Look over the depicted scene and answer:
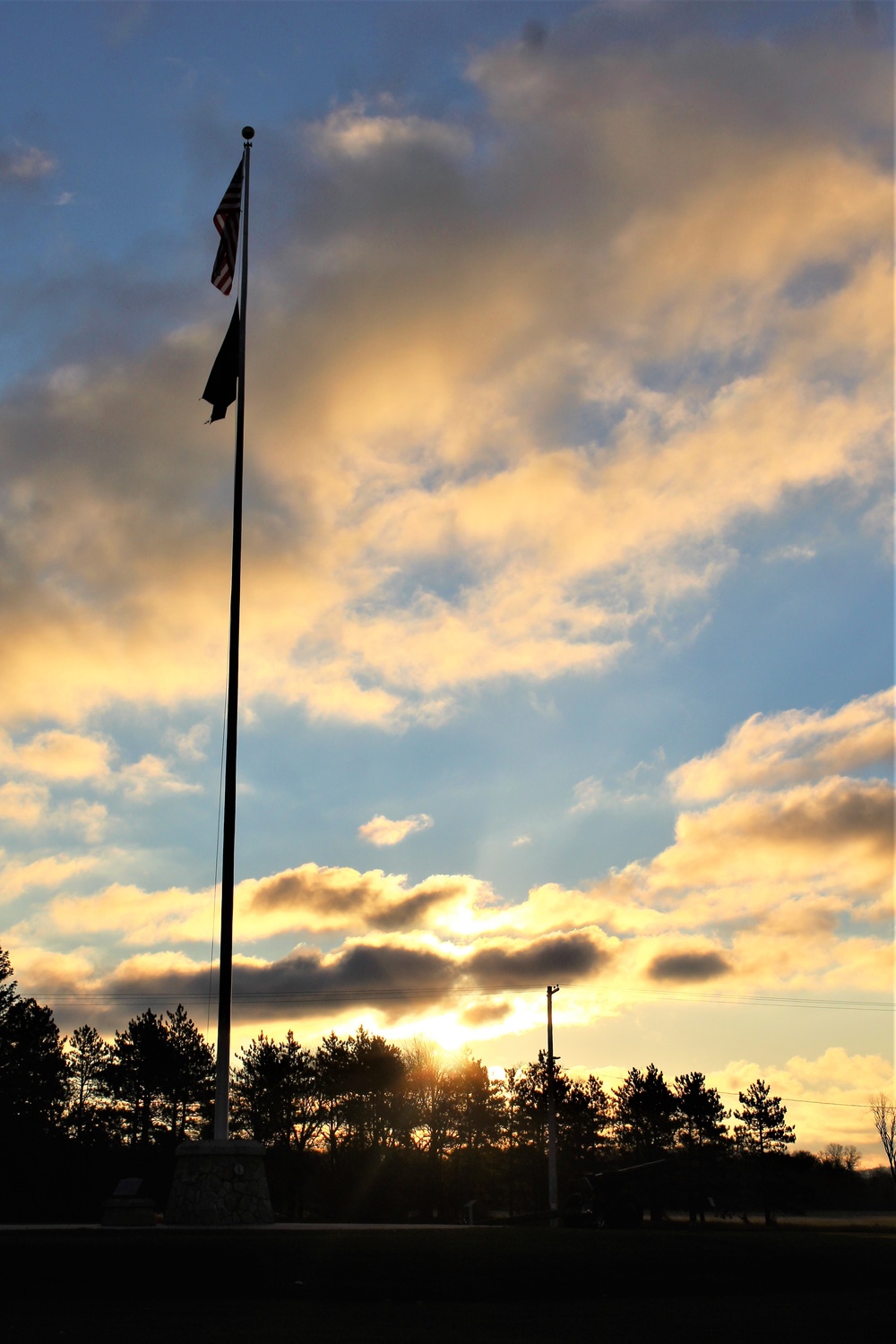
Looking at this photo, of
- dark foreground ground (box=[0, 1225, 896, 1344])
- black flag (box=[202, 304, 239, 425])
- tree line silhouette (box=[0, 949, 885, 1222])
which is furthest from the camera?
tree line silhouette (box=[0, 949, 885, 1222])

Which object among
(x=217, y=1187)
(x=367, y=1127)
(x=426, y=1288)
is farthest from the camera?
(x=367, y=1127)

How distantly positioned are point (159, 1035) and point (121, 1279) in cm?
5775

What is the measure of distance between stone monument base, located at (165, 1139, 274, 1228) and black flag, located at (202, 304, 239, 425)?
14387 mm

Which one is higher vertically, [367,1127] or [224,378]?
[224,378]

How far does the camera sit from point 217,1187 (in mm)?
19734

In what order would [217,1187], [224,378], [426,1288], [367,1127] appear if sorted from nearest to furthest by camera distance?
[426,1288] → [217,1187] → [224,378] → [367,1127]

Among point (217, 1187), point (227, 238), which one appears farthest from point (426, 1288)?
point (227, 238)

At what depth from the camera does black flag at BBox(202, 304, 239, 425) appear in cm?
2366

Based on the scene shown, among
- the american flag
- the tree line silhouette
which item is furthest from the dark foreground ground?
the tree line silhouette

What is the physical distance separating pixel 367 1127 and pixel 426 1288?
62467 mm

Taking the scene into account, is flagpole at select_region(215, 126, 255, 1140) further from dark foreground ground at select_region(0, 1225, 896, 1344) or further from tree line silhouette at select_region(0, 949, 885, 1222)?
tree line silhouette at select_region(0, 949, 885, 1222)

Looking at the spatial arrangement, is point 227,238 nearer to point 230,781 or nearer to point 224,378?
point 224,378

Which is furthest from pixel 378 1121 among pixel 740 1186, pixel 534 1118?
pixel 740 1186

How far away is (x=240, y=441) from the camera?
Result: 921 inches
